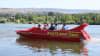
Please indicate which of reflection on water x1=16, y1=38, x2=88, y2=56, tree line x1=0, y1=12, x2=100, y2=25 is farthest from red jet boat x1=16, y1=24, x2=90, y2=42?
tree line x1=0, y1=12, x2=100, y2=25

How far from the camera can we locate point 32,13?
12988cm

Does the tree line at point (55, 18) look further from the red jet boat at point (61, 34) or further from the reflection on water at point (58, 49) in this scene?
the reflection on water at point (58, 49)

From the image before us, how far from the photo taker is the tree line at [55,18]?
92.7 metres

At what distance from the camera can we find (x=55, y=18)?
341 feet

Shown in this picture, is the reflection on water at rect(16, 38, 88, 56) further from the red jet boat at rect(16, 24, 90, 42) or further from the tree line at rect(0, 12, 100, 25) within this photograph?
the tree line at rect(0, 12, 100, 25)

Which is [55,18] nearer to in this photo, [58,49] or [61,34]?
[61,34]

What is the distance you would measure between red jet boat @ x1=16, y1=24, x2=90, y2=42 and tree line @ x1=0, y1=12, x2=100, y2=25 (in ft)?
224

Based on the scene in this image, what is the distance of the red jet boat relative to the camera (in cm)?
1825

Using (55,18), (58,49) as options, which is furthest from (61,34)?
(55,18)

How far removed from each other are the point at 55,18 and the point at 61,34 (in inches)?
3344

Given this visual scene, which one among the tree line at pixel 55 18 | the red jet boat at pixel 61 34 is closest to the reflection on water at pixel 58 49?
the red jet boat at pixel 61 34

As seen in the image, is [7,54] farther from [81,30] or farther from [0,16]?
[0,16]

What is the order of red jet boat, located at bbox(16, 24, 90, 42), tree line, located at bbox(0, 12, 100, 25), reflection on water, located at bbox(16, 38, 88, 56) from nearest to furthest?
reflection on water, located at bbox(16, 38, 88, 56), red jet boat, located at bbox(16, 24, 90, 42), tree line, located at bbox(0, 12, 100, 25)

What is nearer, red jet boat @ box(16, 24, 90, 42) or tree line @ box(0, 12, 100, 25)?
red jet boat @ box(16, 24, 90, 42)
